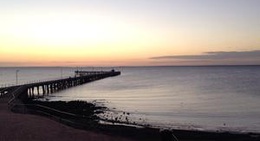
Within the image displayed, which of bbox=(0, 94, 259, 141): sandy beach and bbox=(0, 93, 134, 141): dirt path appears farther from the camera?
bbox=(0, 94, 259, 141): sandy beach

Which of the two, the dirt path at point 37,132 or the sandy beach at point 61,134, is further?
the sandy beach at point 61,134

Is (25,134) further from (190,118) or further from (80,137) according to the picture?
(190,118)

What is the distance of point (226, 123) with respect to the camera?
30203 millimetres

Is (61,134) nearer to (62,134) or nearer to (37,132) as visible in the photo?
(62,134)

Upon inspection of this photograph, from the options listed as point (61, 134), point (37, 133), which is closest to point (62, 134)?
point (61, 134)

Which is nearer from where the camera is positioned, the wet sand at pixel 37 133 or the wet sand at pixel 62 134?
the wet sand at pixel 37 133

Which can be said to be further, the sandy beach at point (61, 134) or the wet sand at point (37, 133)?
the sandy beach at point (61, 134)

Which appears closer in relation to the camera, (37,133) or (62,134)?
(37,133)

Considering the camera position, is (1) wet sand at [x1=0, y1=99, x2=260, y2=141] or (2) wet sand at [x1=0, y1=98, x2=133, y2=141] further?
(1) wet sand at [x1=0, y1=99, x2=260, y2=141]

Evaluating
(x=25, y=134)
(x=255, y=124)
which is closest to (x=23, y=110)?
(x=25, y=134)

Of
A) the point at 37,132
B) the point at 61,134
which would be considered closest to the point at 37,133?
the point at 37,132

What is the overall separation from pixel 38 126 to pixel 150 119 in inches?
689

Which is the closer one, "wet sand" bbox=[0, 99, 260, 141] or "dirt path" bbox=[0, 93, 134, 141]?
"dirt path" bbox=[0, 93, 134, 141]

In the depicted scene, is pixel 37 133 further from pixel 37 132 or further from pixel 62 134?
pixel 62 134
